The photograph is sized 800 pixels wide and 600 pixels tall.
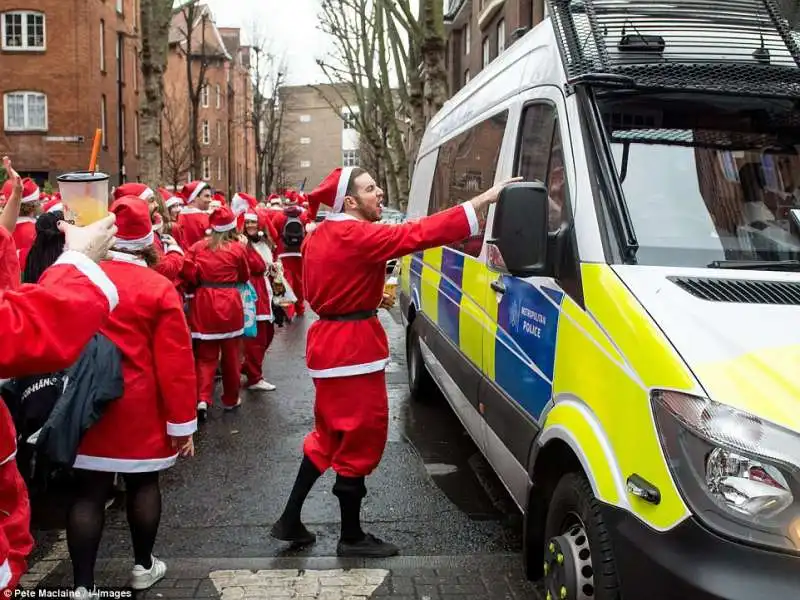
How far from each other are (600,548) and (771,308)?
956 mm

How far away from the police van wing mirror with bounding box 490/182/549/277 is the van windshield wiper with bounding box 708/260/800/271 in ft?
2.07

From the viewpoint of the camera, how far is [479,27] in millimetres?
30625

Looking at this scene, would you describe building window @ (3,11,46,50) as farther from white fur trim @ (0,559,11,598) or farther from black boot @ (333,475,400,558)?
white fur trim @ (0,559,11,598)

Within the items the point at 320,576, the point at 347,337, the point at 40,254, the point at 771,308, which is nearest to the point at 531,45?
the point at 347,337

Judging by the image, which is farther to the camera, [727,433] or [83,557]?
[83,557]

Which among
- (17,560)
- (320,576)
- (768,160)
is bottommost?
(320,576)

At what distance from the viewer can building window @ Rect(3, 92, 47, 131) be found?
34906 millimetres

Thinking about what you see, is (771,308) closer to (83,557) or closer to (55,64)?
(83,557)

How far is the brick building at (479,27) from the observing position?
22516 millimetres

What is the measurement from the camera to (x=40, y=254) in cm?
501

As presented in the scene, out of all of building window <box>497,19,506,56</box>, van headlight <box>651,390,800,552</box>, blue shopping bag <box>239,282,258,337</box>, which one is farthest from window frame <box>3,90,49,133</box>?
van headlight <box>651,390,800,552</box>

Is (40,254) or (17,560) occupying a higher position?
(40,254)

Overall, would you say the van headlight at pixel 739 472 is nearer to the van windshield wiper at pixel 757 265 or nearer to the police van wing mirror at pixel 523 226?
the van windshield wiper at pixel 757 265

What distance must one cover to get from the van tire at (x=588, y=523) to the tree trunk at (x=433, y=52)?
11318mm
